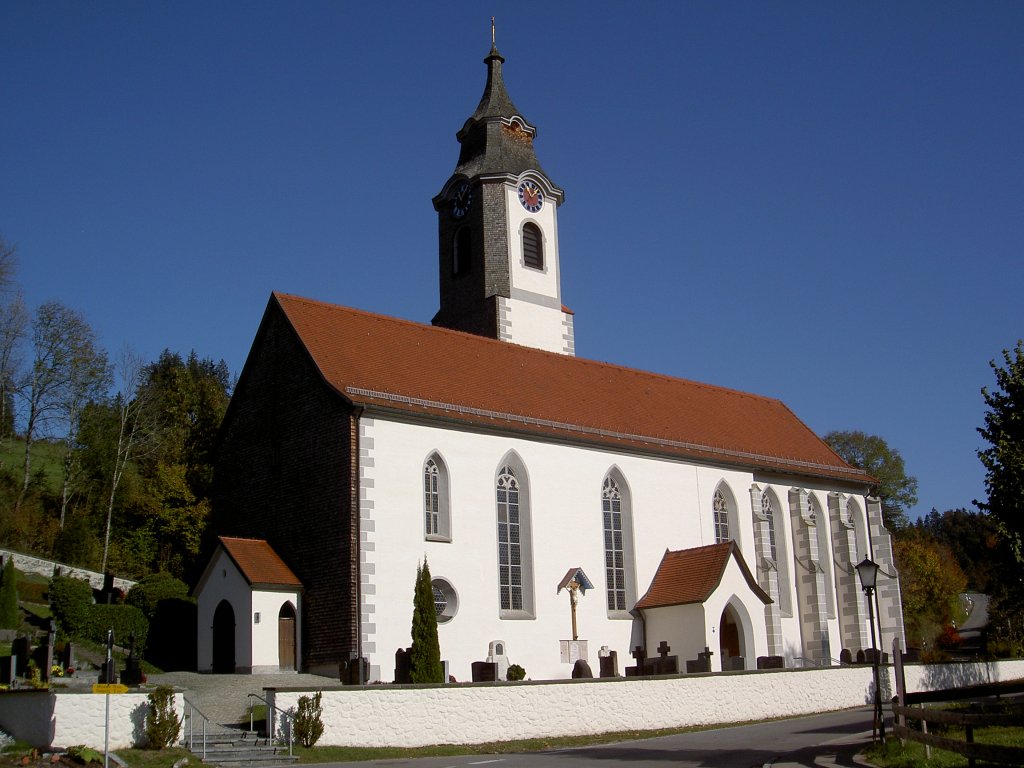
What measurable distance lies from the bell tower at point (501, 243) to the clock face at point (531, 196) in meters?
0.04

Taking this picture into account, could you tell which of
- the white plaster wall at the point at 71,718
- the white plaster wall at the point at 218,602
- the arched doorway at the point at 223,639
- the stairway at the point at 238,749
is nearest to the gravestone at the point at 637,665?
the white plaster wall at the point at 218,602

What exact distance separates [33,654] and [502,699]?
10.5m

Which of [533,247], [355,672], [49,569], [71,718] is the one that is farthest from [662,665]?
[49,569]

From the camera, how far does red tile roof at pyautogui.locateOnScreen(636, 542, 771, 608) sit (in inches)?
1253

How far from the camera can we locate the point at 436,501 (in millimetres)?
28844

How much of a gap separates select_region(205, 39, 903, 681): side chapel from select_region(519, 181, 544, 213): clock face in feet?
0.27

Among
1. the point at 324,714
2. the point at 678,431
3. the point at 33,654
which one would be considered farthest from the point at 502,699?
the point at 678,431

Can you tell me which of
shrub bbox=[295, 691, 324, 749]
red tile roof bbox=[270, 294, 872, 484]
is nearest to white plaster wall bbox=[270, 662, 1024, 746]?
shrub bbox=[295, 691, 324, 749]

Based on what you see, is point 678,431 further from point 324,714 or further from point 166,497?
point 166,497

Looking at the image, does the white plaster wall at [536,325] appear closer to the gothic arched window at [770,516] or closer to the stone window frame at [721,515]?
the stone window frame at [721,515]

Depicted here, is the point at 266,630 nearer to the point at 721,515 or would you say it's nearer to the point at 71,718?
the point at 71,718

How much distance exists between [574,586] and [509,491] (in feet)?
10.7

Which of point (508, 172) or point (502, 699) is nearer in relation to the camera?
point (502, 699)

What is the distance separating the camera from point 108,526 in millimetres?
47031
